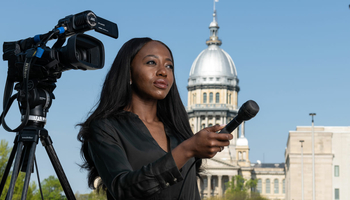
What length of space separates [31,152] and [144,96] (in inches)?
41.1

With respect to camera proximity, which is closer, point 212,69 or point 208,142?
point 208,142

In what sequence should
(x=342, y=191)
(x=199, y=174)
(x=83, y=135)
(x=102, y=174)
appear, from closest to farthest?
1. (x=102, y=174)
2. (x=83, y=135)
3. (x=199, y=174)
4. (x=342, y=191)

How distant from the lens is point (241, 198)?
79.7 metres

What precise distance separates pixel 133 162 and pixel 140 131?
0.65ft

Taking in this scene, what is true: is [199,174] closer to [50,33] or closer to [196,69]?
[50,33]

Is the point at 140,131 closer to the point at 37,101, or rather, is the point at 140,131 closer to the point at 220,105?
the point at 37,101

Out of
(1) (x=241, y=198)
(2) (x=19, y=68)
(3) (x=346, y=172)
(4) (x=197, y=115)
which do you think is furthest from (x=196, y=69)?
(2) (x=19, y=68)

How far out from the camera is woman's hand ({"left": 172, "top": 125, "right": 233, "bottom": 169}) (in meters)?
2.61

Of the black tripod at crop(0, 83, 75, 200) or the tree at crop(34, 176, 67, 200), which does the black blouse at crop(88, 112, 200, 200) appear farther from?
the tree at crop(34, 176, 67, 200)

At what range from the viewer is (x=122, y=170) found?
2.87 m

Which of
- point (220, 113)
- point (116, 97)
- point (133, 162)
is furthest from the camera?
point (220, 113)

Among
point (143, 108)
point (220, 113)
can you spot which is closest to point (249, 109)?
point (143, 108)

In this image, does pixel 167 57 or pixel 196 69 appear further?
pixel 196 69

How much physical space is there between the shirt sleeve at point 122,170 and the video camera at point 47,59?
2.37 ft
